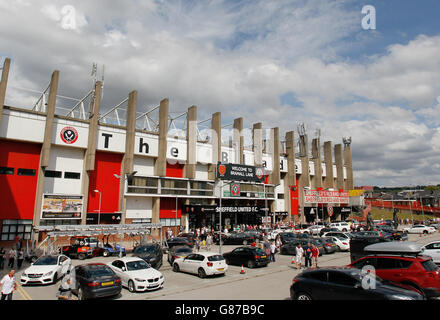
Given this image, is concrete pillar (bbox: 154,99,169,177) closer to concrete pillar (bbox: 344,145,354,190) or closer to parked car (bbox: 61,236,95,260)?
parked car (bbox: 61,236,95,260)

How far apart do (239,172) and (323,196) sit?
2015cm

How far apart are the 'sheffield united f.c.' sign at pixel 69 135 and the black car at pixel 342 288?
1372 inches

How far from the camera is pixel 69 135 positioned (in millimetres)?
36781

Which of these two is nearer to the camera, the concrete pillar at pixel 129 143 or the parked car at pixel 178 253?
the parked car at pixel 178 253

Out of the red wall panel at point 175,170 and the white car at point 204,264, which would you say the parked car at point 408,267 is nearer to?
the white car at point 204,264

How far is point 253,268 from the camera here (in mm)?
20516

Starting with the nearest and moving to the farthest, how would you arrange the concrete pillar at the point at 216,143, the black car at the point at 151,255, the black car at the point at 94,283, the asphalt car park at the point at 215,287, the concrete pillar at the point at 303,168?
1. the black car at the point at 94,283
2. the asphalt car park at the point at 215,287
3. the black car at the point at 151,255
4. the concrete pillar at the point at 216,143
5. the concrete pillar at the point at 303,168

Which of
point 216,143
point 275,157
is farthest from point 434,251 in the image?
point 275,157

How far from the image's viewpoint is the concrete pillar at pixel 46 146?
110 ft

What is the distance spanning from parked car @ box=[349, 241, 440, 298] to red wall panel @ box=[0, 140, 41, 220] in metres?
35.7

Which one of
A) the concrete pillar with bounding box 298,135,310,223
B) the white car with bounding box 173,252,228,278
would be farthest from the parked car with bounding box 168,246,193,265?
the concrete pillar with bounding box 298,135,310,223

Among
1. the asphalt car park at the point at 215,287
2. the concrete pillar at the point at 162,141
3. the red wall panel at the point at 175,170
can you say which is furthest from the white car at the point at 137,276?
the red wall panel at the point at 175,170

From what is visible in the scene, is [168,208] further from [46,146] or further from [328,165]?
[328,165]
